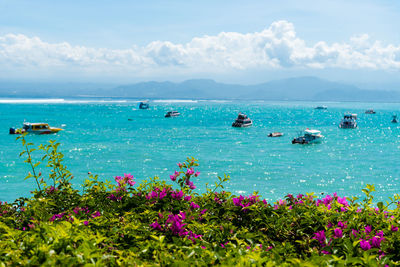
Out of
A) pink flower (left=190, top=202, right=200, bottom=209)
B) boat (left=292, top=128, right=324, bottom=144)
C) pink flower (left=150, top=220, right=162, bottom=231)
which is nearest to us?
pink flower (left=150, top=220, right=162, bottom=231)

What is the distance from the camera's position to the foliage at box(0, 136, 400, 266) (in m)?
3.20

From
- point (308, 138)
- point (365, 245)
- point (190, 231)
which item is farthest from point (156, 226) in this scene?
point (308, 138)

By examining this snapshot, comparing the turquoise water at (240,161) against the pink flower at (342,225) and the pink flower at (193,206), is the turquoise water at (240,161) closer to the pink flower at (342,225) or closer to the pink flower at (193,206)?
the pink flower at (193,206)

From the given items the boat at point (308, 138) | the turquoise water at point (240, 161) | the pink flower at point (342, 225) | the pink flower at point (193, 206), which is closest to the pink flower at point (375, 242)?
the pink flower at point (342, 225)

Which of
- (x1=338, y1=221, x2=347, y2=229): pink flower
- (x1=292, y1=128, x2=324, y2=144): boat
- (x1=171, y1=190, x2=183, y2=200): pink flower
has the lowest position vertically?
(x1=292, y1=128, x2=324, y2=144): boat

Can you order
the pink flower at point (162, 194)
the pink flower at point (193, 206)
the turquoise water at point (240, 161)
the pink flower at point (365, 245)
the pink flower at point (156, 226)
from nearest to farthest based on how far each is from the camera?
1. the pink flower at point (365, 245)
2. the pink flower at point (156, 226)
3. the pink flower at point (193, 206)
4. the pink flower at point (162, 194)
5. the turquoise water at point (240, 161)

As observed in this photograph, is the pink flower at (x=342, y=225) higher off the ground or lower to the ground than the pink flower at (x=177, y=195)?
lower

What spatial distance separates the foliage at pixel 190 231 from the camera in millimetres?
3195

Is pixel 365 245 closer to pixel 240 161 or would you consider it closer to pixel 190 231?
pixel 190 231

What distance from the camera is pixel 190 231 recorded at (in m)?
4.14

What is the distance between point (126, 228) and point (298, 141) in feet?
216

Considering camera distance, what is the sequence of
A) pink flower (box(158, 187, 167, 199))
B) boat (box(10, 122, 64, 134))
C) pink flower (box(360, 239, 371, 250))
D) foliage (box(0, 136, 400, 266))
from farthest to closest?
boat (box(10, 122, 64, 134))
pink flower (box(158, 187, 167, 199))
pink flower (box(360, 239, 371, 250))
foliage (box(0, 136, 400, 266))

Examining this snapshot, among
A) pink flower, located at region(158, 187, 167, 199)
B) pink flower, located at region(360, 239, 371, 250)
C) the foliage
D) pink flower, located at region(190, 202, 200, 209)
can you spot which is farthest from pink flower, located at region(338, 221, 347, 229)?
pink flower, located at region(158, 187, 167, 199)

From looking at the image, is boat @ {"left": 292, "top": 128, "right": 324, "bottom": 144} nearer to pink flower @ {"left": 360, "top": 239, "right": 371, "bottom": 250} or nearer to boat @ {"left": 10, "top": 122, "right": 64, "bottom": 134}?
boat @ {"left": 10, "top": 122, "right": 64, "bottom": 134}
